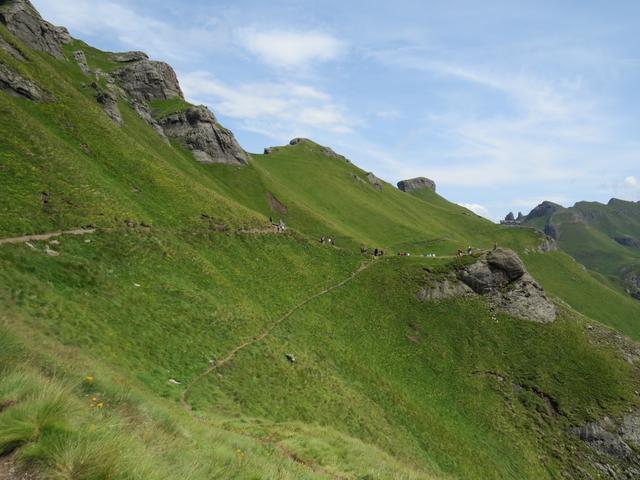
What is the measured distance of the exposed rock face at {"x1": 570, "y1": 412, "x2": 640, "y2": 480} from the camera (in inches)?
1734

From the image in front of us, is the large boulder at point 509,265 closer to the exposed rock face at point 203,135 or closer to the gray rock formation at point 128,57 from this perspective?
the exposed rock face at point 203,135

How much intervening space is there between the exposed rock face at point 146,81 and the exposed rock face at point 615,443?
11192 centimetres

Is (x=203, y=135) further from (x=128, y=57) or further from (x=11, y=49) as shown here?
(x=11, y=49)

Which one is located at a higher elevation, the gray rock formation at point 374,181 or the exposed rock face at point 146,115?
the gray rock formation at point 374,181

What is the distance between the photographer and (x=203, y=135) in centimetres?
9706

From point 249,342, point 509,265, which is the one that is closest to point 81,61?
point 249,342

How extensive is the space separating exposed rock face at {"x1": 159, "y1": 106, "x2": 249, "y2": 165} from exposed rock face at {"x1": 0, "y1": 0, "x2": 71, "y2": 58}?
84.3 feet

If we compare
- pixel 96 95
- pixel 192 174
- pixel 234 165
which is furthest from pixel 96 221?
pixel 234 165

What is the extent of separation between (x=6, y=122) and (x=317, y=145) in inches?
5385

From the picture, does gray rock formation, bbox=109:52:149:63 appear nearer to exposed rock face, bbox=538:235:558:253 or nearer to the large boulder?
the large boulder

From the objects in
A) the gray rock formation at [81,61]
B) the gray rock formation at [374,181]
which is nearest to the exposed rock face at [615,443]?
the gray rock formation at [81,61]

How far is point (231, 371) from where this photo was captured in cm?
3155

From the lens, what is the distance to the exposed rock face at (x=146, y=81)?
10262 cm

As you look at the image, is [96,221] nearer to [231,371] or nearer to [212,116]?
[231,371]
